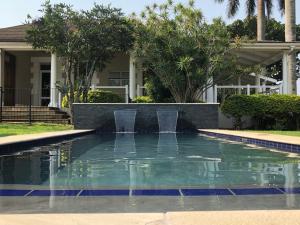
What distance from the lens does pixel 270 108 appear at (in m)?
17.3

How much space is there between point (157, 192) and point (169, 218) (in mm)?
1299

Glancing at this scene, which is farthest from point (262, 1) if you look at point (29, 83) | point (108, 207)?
point (108, 207)

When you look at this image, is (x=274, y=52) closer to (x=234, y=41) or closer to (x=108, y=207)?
(x=234, y=41)

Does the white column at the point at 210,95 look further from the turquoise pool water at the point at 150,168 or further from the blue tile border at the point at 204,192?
the blue tile border at the point at 204,192

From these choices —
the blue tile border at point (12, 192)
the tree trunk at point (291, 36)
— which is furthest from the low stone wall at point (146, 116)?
the blue tile border at point (12, 192)

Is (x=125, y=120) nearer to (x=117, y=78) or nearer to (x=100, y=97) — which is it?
(x=100, y=97)

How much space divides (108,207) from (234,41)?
16.4 m

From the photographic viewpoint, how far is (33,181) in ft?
17.9

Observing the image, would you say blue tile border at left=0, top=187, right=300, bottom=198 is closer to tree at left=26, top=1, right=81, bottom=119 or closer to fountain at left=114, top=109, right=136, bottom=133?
fountain at left=114, top=109, right=136, bottom=133

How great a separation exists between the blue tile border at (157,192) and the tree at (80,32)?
12.8 meters

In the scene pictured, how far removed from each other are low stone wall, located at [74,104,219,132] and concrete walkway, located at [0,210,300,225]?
13.7 m

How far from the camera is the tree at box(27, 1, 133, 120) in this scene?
669 inches

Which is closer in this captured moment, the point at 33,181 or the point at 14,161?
the point at 33,181

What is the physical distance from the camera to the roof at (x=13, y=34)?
20797mm
